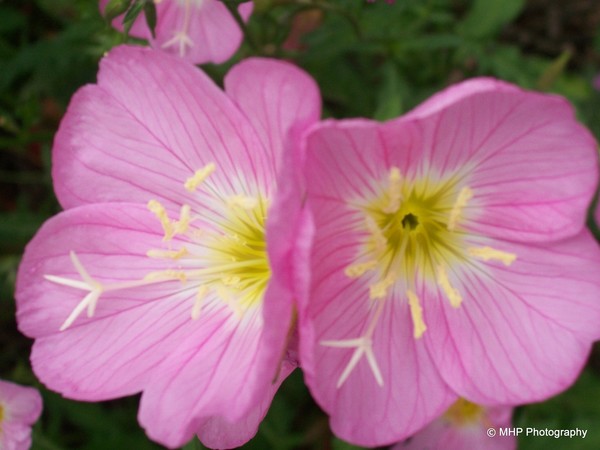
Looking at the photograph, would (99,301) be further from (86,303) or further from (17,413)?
(17,413)

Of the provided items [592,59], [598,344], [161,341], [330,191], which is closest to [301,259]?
[330,191]

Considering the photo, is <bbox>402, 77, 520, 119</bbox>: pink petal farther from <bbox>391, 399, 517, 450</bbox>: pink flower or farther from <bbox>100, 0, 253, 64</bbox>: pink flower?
<bbox>391, 399, 517, 450</bbox>: pink flower

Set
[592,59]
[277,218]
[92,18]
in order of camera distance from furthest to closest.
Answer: [592,59], [92,18], [277,218]

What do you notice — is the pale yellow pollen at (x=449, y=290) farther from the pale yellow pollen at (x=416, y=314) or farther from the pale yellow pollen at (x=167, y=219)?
the pale yellow pollen at (x=167, y=219)

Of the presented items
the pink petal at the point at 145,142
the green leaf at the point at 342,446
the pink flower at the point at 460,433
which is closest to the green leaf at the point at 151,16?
the pink petal at the point at 145,142

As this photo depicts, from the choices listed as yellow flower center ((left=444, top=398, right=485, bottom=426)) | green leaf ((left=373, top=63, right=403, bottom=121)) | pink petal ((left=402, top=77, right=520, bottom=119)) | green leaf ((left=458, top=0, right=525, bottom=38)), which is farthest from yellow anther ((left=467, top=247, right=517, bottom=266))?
green leaf ((left=458, top=0, right=525, bottom=38))

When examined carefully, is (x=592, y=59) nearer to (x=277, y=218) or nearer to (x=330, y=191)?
(x=330, y=191)
